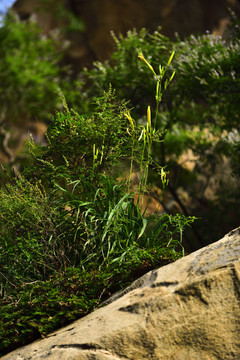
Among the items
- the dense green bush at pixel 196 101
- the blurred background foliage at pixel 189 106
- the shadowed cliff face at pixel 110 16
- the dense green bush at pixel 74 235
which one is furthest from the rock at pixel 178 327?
the shadowed cliff face at pixel 110 16

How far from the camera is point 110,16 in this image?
678 inches

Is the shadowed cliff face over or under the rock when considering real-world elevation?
over

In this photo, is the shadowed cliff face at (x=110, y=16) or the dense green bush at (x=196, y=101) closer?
the dense green bush at (x=196, y=101)

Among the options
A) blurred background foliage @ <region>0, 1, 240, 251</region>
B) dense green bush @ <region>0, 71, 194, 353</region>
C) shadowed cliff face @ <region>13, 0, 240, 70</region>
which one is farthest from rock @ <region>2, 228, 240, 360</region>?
shadowed cliff face @ <region>13, 0, 240, 70</region>

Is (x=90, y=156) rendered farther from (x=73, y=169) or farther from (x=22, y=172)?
(x=22, y=172)

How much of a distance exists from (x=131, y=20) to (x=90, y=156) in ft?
41.8

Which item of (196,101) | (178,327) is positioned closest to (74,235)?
(178,327)

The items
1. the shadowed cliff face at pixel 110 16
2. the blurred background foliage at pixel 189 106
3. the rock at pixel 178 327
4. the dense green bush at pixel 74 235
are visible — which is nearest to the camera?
the rock at pixel 178 327

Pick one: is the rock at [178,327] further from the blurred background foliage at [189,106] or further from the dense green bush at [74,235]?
the blurred background foliage at [189,106]

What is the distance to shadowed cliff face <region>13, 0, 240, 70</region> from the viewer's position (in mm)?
15603

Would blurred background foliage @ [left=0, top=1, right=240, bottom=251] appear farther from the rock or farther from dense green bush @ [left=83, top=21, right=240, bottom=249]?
the rock

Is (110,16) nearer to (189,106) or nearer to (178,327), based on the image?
(189,106)

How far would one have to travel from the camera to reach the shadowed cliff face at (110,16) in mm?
15603

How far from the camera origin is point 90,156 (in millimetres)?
5250
